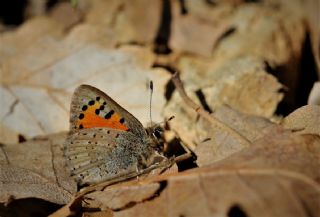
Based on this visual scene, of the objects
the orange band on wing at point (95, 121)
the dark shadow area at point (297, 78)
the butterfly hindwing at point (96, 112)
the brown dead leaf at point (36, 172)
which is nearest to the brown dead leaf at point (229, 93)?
the dark shadow area at point (297, 78)

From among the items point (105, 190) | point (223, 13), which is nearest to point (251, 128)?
point (105, 190)

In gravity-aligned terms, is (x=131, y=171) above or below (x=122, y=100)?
below

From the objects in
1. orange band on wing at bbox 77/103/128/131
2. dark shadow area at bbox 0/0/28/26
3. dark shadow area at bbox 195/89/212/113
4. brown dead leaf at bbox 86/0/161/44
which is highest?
dark shadow area at bbox 0/0/28/26

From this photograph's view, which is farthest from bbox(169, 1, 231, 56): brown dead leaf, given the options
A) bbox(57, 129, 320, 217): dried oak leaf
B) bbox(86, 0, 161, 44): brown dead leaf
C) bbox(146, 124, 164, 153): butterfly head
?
bbox(57, 129, 320, 217): dried oak leaf

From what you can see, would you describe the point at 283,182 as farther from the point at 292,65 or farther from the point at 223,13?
the point at 223,13

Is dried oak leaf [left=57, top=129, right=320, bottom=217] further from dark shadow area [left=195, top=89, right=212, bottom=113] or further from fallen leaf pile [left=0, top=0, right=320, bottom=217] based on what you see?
dark shadow area [left=195, top=89, right=212, bottom=113]

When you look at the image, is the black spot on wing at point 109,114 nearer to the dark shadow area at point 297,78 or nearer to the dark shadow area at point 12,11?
the dark shadow area at point 297,78

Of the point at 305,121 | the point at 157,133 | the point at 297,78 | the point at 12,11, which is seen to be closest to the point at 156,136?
the point at 157,133
